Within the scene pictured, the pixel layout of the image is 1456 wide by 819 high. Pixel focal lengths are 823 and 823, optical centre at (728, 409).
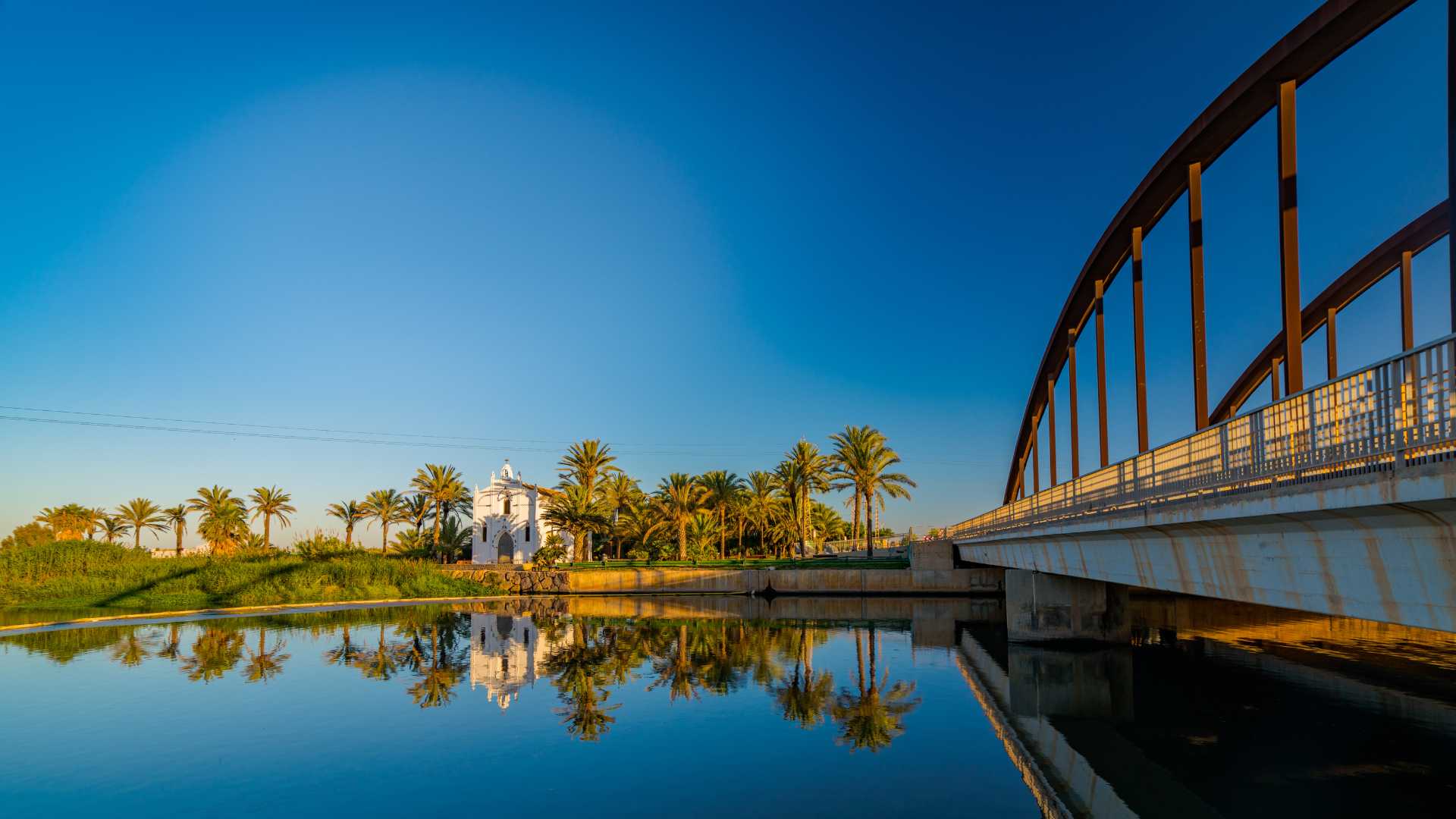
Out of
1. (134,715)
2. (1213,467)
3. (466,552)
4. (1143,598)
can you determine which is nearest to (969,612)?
(1143,598)

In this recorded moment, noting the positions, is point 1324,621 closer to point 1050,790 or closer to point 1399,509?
point 1050,790

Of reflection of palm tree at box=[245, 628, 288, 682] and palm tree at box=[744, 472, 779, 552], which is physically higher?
palm tree at box=[744, 472, 779, 552]

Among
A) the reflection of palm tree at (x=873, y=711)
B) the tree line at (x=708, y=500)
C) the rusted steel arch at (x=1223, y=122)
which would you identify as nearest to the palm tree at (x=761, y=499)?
the tree line at (x=708, y=500)

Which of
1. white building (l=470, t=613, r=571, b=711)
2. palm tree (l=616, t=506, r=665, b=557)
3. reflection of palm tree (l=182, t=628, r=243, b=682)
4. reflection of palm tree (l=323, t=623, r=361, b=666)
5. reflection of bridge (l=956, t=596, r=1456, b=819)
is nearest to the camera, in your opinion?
reflection of bridge (l=956, t=596, r=1456, b=819)

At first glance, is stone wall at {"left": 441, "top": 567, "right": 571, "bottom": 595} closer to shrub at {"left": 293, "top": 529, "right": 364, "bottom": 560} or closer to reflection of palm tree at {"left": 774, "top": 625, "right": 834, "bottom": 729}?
shrub at {"left": 293, "top": 529, "right": 364, "bottom": 560}

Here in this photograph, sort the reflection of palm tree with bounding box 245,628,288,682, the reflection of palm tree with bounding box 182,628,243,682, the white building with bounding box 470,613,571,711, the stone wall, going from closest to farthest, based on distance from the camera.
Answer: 1. the white building with bounding box 470,613,571,711
2. the reflection of palm tree with bounding box 245,628,288,682
3. the reflection of palm tree with bounding box 182,628,243,682
4. the stone wall

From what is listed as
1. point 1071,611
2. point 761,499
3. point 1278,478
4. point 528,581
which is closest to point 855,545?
point 761,499

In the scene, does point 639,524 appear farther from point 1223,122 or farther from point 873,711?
point 1223,122

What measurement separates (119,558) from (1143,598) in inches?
1830

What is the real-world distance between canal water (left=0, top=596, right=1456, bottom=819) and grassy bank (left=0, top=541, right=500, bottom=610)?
1130cm

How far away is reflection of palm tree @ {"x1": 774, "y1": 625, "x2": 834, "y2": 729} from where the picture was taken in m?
16.1

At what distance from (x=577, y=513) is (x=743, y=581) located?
15.5 m

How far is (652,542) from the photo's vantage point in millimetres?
57688

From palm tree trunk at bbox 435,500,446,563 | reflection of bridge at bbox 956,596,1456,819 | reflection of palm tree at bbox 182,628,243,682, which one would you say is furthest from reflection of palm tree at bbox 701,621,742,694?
palm tree trunk at bbox 435,500,446,563
